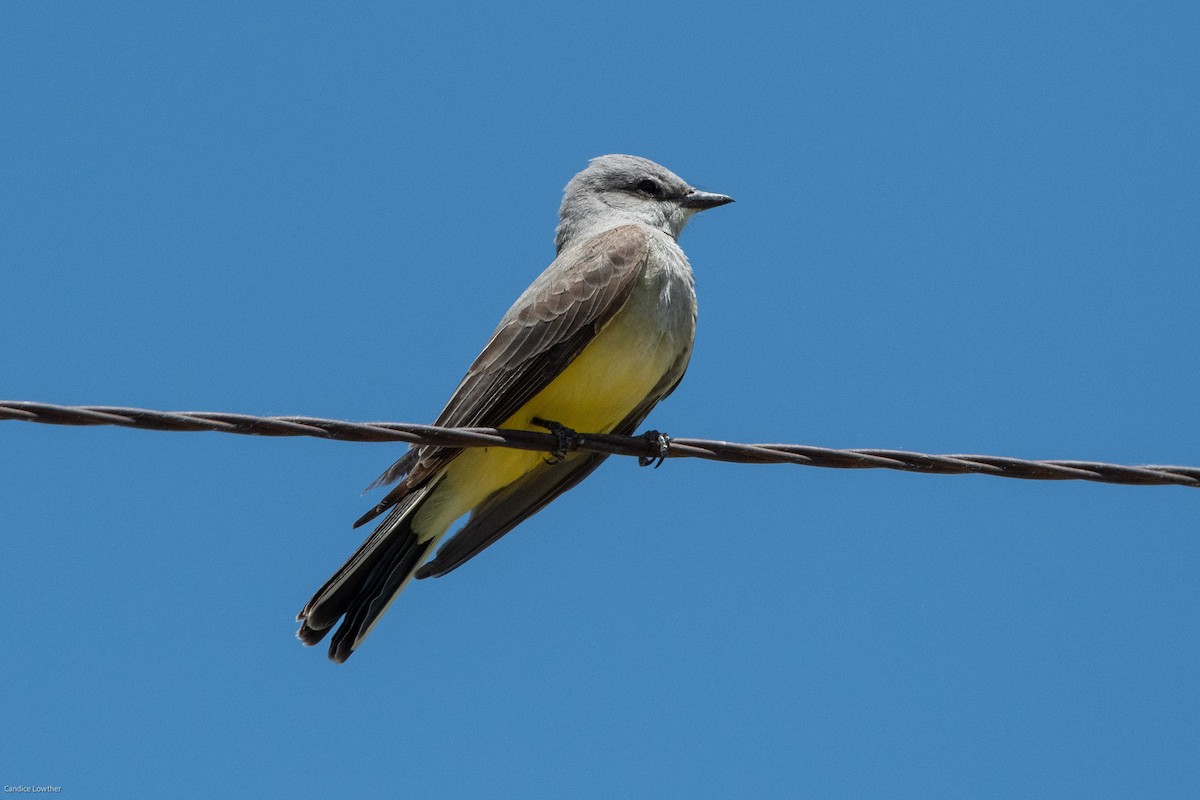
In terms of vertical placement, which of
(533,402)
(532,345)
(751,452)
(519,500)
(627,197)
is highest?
(627,197)

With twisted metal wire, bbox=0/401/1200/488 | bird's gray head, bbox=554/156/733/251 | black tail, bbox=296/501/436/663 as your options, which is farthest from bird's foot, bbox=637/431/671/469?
bird's gray head, bbox=554/156/733/251

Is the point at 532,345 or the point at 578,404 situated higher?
the point at 532,345

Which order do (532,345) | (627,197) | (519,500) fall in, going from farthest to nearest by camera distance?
(627,197)
(519,500)
(532,345)

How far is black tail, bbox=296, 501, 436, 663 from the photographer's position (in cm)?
564

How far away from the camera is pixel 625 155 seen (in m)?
7.75

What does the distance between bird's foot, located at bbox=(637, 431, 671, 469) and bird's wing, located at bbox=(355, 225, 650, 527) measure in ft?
2.04

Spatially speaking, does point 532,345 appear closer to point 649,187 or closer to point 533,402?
point 533,402

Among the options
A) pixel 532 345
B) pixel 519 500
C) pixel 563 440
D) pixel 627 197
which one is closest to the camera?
pixel 563 440

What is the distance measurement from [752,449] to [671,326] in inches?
80.2

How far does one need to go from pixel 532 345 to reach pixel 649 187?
2134 millimetres

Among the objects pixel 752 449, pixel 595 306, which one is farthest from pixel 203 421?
pixel 595 306

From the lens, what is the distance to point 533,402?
5.83 m

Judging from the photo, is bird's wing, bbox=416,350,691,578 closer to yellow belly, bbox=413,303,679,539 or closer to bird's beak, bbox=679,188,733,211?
yellow belly, bbox=413,303,679,539

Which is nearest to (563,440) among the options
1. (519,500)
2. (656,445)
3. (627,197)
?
(656,445)
